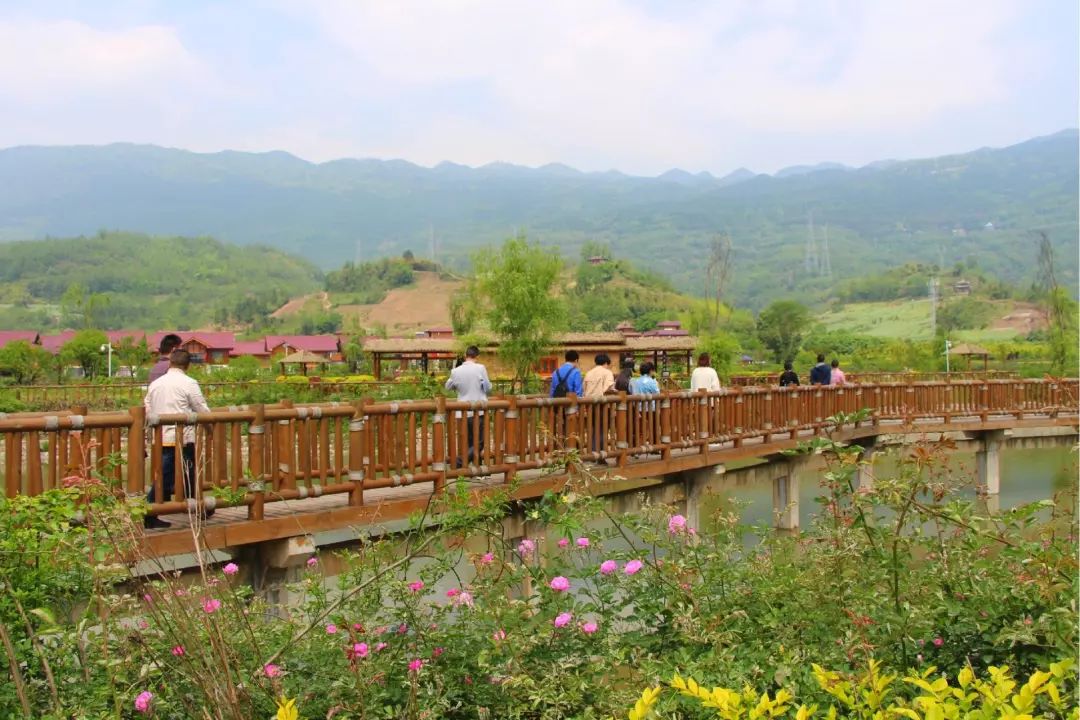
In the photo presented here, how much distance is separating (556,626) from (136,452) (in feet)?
13.0

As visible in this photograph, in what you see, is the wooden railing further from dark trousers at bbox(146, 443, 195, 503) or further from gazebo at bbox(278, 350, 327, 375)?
gazebo at bbox(278, 350, 327, 375)

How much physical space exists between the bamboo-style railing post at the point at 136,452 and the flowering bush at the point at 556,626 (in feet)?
6.75

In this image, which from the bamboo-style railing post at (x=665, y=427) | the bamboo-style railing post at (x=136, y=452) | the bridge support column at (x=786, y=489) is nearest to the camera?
the bamboo-style railing post at (x=136, y=452)

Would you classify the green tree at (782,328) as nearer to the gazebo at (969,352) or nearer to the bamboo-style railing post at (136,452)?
the gazebo at (969,352)

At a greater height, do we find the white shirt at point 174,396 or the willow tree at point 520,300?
the willow tree at point 520,300

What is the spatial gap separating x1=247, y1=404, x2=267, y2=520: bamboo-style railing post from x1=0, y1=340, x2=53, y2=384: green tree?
163 ft

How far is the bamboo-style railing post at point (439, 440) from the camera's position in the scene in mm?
9336

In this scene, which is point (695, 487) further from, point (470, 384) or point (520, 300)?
point (520, 300)

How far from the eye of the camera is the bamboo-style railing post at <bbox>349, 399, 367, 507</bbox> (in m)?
8.53

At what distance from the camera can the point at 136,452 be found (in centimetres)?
701

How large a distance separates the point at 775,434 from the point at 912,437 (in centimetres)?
508

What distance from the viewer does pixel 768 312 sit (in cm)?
10056

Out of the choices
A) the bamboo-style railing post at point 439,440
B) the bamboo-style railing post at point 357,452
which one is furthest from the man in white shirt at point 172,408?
the bamboo-style railing post at point 439,440

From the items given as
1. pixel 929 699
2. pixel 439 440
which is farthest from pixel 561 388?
pixel 929 699
